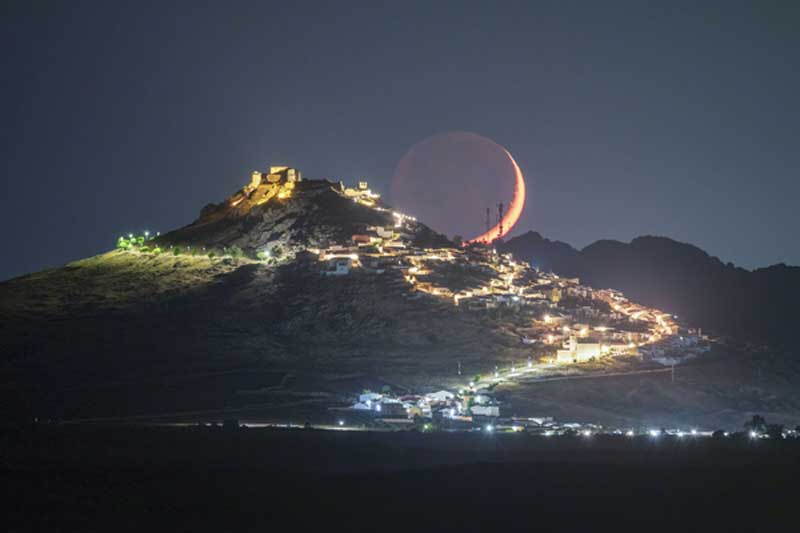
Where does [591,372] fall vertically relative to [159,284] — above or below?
below

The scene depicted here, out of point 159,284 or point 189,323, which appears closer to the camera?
point 189,323

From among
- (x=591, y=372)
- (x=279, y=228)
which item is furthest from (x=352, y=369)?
(x=279, y=228)

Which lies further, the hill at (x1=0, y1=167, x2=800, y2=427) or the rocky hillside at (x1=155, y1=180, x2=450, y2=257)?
the rocky hillside at (x1=155, y1=180, x2=450, y2=257)

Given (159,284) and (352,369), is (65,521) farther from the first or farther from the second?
(159,284)

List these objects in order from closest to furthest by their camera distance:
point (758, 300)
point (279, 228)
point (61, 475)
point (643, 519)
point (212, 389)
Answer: point (643, 519) < point (61, 475) < point (212, 389) < point (279, 228) < point (758, 300)

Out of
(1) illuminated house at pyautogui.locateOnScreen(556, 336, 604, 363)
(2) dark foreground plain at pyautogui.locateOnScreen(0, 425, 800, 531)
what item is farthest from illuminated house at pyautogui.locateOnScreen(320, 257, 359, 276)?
(2) dark foreground plain at pyautogui.locateOnScreen(0, 425, 800, 531)

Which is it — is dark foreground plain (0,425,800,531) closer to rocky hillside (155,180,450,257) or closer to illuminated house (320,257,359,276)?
illuminated house (320,257,359,276)

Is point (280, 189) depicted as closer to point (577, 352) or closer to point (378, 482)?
point (577, 352)

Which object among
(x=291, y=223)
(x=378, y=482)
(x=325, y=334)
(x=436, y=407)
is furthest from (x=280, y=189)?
(x=378, y=482)
